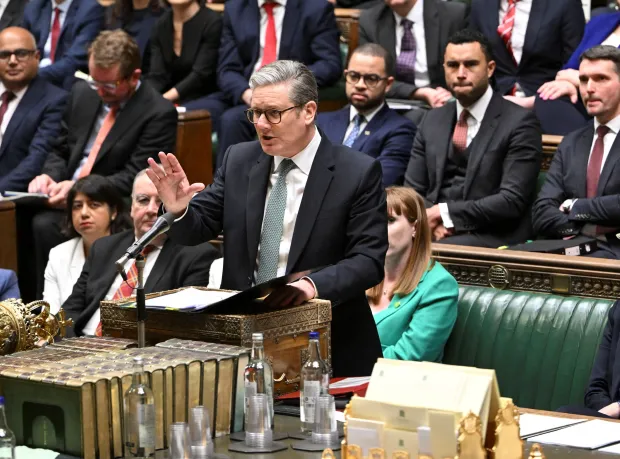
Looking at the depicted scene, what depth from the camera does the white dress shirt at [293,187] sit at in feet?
11.2

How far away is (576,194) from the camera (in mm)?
5652

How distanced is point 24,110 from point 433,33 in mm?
2394

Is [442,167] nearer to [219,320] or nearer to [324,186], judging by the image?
[324,186]

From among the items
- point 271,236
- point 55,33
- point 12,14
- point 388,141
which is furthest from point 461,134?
point 12,14

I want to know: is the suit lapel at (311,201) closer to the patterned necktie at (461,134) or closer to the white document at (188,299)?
the white document at (188,299)

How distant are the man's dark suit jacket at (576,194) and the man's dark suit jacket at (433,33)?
1382mm

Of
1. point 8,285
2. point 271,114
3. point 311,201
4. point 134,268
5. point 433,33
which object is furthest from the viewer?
point 433,33

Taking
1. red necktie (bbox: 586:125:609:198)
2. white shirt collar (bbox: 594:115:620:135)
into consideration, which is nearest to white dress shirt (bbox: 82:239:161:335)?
red necktie (bbox: 586:125:609:198)

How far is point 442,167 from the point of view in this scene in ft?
19.7

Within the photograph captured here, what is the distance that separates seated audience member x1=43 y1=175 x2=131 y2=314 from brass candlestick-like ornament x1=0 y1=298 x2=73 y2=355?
2.39 m

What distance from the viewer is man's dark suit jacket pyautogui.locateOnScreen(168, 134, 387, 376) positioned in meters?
3.37

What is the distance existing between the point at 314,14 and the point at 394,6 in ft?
1.65

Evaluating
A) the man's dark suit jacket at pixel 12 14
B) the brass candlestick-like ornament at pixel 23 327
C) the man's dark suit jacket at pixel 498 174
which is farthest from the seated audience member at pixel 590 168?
the man's dark suit jacket at pixel 12 14

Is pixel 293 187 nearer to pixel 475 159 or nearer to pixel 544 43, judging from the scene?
pixel 475 159
